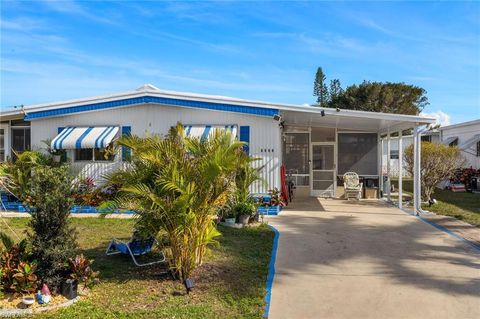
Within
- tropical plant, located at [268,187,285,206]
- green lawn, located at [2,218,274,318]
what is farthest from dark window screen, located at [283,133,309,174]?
green lawn, located at [2,218,274,318]

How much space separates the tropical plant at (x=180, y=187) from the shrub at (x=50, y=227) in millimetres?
718

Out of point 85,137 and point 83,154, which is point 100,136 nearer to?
point 85,137

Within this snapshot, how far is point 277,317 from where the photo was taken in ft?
14.1

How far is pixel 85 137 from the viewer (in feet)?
40.7

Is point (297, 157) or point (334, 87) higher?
point (334, 87)

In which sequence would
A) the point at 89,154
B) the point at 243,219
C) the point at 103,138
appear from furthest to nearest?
1. the point at 89,154
2. the point at 103,138
3. the point at 243,219

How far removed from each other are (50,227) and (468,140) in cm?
2221

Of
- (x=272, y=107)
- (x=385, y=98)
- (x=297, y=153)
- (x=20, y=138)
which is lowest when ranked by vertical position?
(x=297, y=153)

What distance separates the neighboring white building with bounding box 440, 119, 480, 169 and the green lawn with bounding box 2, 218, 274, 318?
18013 mm

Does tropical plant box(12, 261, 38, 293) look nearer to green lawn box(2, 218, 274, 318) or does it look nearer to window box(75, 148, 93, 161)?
green lawn box(2, 218, 274, 318)

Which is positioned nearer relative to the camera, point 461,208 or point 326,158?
point 461,208

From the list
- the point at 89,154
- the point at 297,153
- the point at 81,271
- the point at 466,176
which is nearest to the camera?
the point at 81,271

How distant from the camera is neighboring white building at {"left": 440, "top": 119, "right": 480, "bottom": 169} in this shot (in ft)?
68.2

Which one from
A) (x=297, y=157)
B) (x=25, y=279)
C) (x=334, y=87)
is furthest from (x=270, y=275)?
(x=334, y=87)
